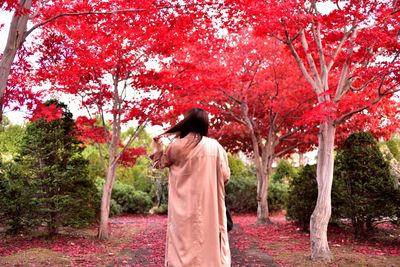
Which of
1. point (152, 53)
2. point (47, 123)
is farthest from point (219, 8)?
point (47, 123)

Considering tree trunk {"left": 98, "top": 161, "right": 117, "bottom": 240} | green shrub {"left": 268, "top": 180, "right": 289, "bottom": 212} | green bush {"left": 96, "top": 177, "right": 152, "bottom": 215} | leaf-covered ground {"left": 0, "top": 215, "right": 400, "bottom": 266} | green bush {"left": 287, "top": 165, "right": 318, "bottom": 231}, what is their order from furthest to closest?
1. green shrub {"left": 268, "top": 180, "right": 289, "bottom": 212}
2. green bush {"left": 96, "top": 177, "right": 152, "bottom": 215}
3. green bush {"left": 287, "top": 165, "right": 318, "bottom": 231}
4. tree trunk {"left": 98, "top": 161, "right": 117, "bottom": 240}
5. leaf-covered ground {"left": 0, "top": 215, "right": 400, "bottom": 266}

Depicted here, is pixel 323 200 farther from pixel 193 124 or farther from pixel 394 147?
pixel 394 147

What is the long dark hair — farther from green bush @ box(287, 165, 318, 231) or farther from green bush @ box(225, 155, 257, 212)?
green bush @ box(225, 155, 257, 212)

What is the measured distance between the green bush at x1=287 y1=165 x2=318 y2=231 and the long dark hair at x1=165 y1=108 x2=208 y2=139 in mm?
9479

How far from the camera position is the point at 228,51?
14.8 metres

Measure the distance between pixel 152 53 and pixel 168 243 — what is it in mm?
8215

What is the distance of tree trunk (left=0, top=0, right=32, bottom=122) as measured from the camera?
5.75 metres

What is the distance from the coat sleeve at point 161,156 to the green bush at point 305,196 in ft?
31.2

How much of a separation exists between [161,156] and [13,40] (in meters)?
3.81

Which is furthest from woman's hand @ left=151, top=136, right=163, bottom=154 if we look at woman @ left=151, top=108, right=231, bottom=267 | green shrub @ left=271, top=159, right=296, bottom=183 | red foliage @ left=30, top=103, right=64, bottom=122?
green shrub @ left=271, top=159, right=296, bottom=183

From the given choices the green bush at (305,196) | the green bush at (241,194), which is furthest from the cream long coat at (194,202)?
the green bush at (241,194)

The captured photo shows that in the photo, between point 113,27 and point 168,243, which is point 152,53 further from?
point 168,243

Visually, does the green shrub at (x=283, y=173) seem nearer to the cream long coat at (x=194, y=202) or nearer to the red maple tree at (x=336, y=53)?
the red maple tree at (x=336, y=53)

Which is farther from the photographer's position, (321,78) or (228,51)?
(228,51)
